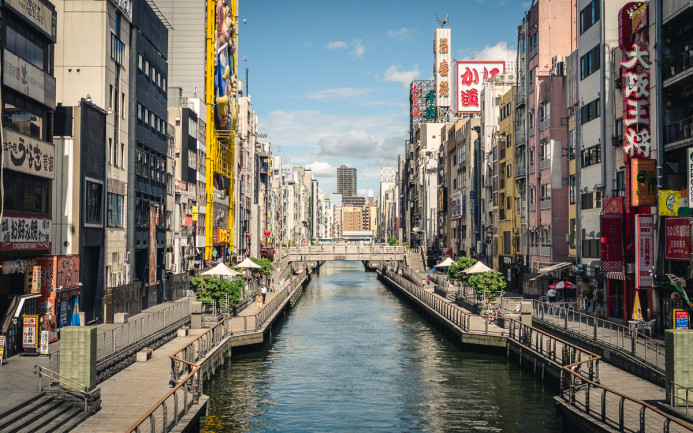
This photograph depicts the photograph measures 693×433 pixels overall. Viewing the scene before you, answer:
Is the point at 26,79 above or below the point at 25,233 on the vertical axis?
above

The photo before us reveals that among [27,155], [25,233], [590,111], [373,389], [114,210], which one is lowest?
[373,389]

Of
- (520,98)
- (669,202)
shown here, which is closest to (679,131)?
(669,202)

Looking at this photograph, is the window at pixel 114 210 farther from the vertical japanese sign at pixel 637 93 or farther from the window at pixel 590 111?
the window at pixel 590 111

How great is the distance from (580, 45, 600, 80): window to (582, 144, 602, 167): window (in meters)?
5.66

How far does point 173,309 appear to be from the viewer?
55562 mm

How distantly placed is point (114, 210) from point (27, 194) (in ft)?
50.0

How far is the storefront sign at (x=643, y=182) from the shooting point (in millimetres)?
43250

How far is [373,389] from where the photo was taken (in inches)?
1515

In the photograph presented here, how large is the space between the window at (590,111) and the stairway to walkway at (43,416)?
42.8 metres

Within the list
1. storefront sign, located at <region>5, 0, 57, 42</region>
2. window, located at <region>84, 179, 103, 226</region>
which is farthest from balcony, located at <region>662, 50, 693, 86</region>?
window, located at <region>84, 179, 103, 226</region>

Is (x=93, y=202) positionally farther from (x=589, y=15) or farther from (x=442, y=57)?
(x=442, y=57)

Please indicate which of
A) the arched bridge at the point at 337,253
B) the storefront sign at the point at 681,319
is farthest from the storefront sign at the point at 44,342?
the arched bridge at the point at 337,253

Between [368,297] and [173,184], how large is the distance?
4024 cm

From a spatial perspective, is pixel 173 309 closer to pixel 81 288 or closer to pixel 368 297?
pixel 81 288
